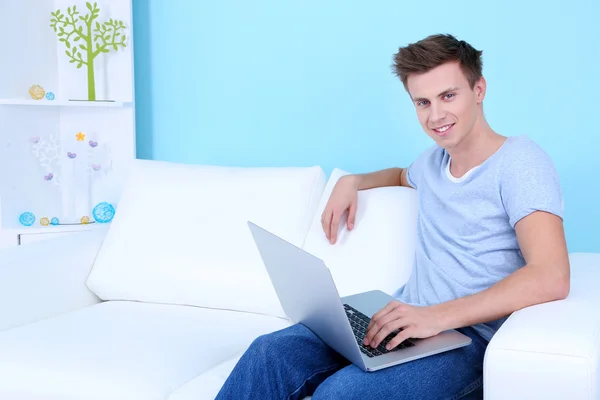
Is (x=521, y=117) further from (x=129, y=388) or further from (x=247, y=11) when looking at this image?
(x=129, y=388)

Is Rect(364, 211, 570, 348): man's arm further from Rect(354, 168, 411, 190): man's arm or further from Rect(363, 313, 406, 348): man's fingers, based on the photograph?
Rect(354, 168, 411, 190): man's arm

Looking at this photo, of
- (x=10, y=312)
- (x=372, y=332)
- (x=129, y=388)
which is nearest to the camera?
(x=372, y=332)

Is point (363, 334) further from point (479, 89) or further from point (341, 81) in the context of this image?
point (341, 81)

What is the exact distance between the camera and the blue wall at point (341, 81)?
7.86 ft

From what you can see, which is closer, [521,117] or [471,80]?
[471,80]

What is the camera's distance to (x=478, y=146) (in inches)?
64.3

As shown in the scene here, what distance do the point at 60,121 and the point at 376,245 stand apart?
168 centimetres

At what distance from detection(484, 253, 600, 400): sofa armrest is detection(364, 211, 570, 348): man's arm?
92 millimetres

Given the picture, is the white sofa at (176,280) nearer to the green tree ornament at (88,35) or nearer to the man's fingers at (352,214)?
the man's fingers at (352,214)

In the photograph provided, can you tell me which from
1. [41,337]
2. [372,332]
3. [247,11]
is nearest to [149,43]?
[247,11]

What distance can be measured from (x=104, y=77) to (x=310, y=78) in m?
0.86

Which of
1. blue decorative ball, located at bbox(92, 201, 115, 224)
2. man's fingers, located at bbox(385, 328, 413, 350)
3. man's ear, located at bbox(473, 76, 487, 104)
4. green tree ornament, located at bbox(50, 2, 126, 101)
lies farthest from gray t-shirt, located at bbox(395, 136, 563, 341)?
green tree ornament, located at bbox(50, 2, 126, 101)

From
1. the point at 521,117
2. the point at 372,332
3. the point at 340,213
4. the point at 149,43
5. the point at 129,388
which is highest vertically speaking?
the point at 149,43

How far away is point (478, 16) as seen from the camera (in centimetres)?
250
